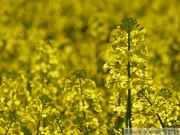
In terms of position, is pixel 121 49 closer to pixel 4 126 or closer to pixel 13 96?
pixel 4 126

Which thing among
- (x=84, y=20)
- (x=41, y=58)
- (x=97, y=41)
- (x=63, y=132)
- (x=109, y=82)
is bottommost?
(x=63, y=132)

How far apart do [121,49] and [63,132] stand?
0.68 m

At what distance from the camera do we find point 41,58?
26.7 ft

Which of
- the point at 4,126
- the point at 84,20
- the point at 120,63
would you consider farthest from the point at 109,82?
the point at 84,20

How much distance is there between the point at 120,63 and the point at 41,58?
10.3 feet

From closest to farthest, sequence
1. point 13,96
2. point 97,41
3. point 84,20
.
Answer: point 13,96 → point 97,41 → point 84,20

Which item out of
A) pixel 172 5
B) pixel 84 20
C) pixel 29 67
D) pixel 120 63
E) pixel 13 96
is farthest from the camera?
pixel 172 5

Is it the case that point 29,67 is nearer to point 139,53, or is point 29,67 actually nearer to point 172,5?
point 139,53

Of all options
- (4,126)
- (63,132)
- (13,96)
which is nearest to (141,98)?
(63,132)

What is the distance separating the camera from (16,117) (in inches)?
209

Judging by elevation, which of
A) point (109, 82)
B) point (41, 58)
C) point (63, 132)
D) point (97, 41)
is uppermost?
point (97, 41)

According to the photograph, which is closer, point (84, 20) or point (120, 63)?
point (120, 63)

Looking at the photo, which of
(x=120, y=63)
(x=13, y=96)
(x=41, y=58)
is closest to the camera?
(x=120, y=63)

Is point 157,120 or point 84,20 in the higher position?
point 84,20
